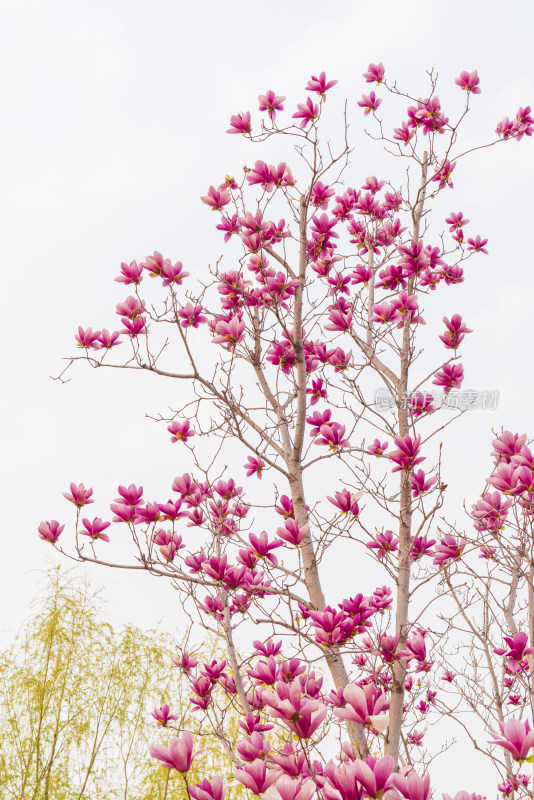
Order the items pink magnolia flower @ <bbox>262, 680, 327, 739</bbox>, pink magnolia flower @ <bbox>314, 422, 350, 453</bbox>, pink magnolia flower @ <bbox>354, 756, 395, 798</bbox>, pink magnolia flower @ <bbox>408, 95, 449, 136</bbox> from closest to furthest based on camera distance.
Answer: pink magnolia flower @ <bbox>354, 756, 395, 798</bbox> < pink magnolia flower @ <bbox>262, 680, 327, 739</bbox> < pink magnolia flower @ <bbox>314, 422, 350, 453</bbox> < pink magnolia flower @ <bbox>408, 95, 449, 136</bbox>

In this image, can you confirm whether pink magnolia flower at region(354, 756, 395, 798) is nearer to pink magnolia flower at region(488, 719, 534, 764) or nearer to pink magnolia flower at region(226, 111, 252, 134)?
pink magnolia flower at region(488, 719, 534, 764)

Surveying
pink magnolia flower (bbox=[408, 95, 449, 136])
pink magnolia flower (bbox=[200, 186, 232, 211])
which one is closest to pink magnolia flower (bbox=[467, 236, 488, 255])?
pink magnolia flower (bbox=[408, 95, 449, 136])

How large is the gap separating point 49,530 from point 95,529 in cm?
19

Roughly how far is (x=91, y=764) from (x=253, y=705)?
93.1 inches

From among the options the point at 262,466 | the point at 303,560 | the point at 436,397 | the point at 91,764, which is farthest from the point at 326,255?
the point at 91,764

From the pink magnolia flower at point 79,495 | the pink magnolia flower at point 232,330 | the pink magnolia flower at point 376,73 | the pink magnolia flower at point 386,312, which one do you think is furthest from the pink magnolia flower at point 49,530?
the pink magnolia flower at point 376,73

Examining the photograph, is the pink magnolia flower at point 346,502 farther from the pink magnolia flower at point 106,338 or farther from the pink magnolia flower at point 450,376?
the pink magnolia flower at point 106,338

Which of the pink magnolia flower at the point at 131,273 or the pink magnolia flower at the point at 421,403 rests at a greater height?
the pink magnolia flower at the point at 131,273

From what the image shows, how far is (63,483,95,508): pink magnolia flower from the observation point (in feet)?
8.63

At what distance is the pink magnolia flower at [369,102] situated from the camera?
138 inches

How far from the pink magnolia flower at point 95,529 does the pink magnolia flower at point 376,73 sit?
256 cm

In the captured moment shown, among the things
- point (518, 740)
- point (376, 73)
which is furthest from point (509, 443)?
point (376, 73)

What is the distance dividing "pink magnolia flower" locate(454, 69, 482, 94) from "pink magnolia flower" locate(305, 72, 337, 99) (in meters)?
0.79

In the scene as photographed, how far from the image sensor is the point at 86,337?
110 inches
